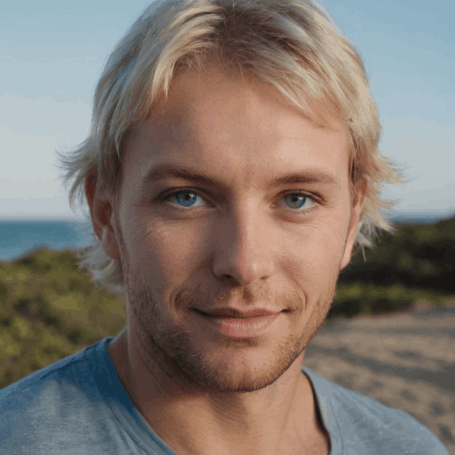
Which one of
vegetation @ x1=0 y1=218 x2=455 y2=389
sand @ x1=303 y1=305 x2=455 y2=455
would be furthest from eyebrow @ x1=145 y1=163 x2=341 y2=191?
sand @ x1=303 y1=305 x2=455 y2=455

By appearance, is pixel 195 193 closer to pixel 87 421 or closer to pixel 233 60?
pixel 233 60

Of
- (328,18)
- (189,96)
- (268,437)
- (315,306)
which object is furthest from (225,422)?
(328,18)

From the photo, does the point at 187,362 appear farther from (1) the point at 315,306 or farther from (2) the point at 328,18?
(2) the point at 328,18

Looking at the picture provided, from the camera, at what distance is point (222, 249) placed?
→ 1.63 m

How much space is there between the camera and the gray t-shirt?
1653 millimetres

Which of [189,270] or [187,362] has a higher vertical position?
[189,270]

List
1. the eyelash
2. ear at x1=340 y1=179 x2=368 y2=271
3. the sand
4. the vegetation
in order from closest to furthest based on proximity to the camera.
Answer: the eyelash < ear at x1=340 y1=179 x2=368 y2=271 < the vegetation < the sand

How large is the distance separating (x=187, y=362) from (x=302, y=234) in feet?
2.02

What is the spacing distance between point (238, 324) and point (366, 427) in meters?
0.99

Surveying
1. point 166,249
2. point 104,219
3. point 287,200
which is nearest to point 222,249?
point 166,249

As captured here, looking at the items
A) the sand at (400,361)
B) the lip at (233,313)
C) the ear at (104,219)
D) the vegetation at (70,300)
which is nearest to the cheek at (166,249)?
the lip at (233,313)

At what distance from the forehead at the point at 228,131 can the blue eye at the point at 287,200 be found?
0.37ft

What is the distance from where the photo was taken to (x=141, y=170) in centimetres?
179

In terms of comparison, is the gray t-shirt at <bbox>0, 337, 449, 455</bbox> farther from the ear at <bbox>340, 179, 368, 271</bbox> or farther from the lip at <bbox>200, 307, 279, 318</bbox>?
the ear at <bbox>340, 179, 368, 271</bbox>
